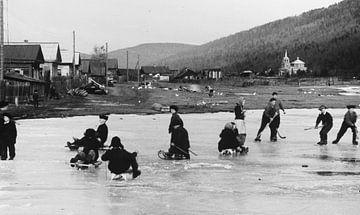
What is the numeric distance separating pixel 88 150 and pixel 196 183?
12.6ft

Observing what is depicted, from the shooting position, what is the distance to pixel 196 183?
42.5ft

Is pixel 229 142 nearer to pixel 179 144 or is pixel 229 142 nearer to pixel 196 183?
pixel 179 144

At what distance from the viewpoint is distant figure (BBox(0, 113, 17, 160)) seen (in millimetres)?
16688

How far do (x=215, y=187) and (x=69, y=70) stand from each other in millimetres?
90880

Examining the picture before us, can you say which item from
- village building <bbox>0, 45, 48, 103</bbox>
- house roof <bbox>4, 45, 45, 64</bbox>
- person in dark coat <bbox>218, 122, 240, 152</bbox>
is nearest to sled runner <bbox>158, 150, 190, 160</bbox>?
person in dark coat <bbox>218, 122, 240, 152</bbox>

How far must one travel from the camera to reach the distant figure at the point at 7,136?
16.7 m

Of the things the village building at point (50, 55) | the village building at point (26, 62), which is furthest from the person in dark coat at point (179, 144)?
the village building at point (50, 55)

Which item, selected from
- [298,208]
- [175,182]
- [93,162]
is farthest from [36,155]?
[298,208]

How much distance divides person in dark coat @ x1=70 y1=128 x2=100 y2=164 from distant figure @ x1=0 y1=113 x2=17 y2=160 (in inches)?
79.3

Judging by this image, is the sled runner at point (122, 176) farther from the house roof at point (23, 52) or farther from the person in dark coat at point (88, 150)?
the house roof at point (23, 52)

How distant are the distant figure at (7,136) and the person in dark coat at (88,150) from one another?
2.01 m

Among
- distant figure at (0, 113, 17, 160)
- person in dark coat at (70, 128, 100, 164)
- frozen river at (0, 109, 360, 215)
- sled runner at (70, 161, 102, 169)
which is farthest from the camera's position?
distant figure at (0, 113, 17, 160)

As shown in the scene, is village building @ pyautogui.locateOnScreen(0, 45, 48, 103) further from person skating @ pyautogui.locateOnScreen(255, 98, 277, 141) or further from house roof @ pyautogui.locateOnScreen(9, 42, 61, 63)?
person skating @ pyautogui.locateOnScreen(255, 98, 277, 141)

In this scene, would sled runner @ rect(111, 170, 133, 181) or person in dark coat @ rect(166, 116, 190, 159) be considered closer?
sled runner @ rect(111, 170, 133, 181)
